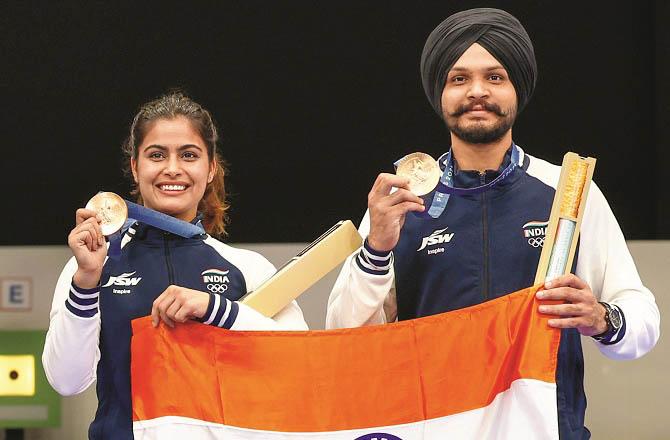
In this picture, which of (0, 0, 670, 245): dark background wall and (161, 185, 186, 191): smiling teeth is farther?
(0, 0, 670, 245): dark background wall

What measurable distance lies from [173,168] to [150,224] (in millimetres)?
139

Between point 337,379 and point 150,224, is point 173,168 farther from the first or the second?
point 337,379

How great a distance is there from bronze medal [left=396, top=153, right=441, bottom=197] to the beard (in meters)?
0.11

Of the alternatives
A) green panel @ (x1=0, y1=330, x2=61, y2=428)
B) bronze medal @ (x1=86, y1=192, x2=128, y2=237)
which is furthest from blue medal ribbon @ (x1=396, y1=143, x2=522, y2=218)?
green panel @ (x1=0, y1=330, x2=61, y2=428)

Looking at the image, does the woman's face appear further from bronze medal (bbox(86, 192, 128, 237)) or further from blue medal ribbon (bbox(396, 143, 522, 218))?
blue medal ribbon (bbox(396, 143, 522, 218))

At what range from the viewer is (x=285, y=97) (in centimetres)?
465

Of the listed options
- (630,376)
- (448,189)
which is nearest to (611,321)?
(448,189)

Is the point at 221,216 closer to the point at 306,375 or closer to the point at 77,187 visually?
the point at 306,375

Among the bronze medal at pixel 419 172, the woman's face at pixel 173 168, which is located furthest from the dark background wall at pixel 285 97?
the bronze medal at pixel 419 172

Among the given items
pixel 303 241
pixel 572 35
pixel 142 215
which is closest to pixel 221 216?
pixel 142 215

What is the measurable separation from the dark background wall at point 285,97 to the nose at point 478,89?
2117 mm

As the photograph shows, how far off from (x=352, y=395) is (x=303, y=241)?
222cm

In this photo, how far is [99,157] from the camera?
4668 mm

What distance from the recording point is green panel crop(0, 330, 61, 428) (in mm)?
4445
